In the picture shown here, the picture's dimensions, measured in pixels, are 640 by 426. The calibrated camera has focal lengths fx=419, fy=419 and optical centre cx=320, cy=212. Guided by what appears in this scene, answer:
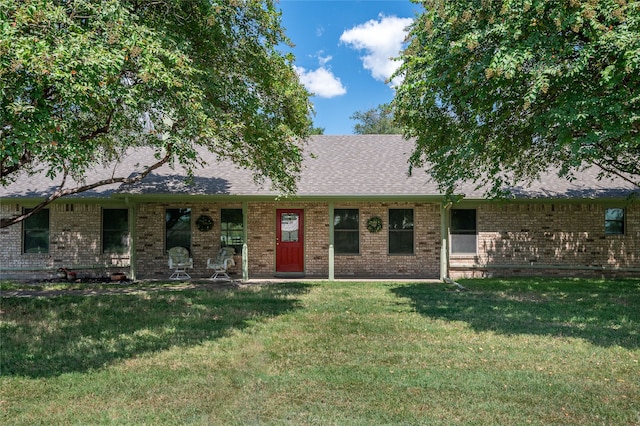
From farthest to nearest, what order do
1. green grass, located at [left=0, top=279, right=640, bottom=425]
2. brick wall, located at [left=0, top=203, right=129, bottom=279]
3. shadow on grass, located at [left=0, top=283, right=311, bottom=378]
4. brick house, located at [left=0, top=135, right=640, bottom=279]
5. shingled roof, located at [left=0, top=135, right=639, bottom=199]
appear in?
brick house, located at [left=0, top=135, right=640, bottom=279]
brick wall, located at [left=0, top=203, right=129, bottom=279]
shingled roof, located at [left=0, top=135, right=639, bottom=199]
shadow on grass, located at [left=0, top=283, right=311, bottom=378]
green grass, located at [left=0, top=279, right=640, bottom=425]

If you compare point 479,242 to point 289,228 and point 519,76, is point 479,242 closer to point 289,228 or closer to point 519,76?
point 289,228

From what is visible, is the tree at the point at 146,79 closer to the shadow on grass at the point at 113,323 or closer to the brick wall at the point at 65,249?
the shadow on grass at the point at 113,323

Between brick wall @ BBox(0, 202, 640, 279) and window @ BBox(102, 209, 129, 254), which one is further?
brick wall @ BBox(0, 202, 640, 279)

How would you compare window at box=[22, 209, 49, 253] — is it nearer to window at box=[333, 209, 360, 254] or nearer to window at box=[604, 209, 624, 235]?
window at box=[333, 209, 360, 254]

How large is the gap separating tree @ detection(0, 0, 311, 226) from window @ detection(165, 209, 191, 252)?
2.89m

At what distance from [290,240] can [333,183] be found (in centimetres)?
230

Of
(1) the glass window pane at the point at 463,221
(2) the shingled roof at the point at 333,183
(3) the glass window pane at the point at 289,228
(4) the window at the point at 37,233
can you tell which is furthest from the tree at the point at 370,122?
(4) the window at the point at 37,233

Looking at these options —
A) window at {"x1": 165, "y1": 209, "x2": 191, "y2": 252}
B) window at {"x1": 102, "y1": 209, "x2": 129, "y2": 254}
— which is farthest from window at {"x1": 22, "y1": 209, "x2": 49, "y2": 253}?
window at {"x1": 165, "y1": 209, "x2": 191, "y2": 252}

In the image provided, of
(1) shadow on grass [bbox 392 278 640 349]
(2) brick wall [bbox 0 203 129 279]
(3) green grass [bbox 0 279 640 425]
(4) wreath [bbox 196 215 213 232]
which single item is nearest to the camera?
(3) green grass [bbox 0 279 640 425]

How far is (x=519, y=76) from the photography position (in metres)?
6.71

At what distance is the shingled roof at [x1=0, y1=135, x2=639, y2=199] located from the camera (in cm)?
1194

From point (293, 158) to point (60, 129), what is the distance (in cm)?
454

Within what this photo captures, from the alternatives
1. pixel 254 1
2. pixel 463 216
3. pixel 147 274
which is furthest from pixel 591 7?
pixel 147 274

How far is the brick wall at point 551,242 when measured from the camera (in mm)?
13180
